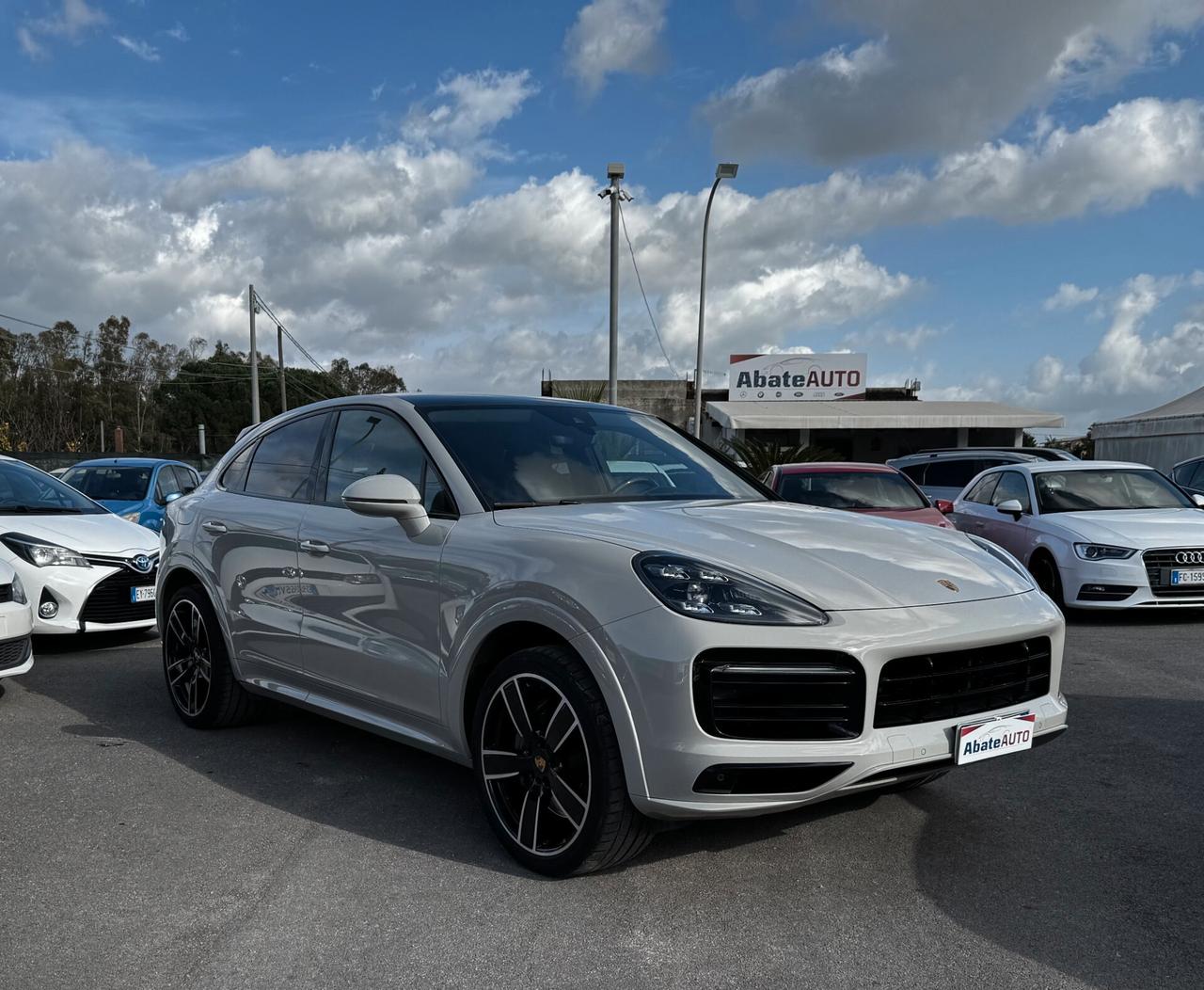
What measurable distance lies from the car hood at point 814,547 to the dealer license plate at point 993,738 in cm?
40

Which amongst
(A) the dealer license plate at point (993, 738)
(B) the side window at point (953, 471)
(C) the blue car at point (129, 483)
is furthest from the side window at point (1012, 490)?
(C) the blue car at point (129, 483)

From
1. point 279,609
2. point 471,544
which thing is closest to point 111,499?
point 279,609

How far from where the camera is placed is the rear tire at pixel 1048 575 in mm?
9812

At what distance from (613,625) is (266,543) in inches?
92.5

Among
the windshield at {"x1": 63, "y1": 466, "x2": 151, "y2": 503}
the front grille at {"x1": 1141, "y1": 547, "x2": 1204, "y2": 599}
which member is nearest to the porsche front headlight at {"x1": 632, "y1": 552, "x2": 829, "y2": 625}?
the front grille at {"x1": 1141, "y1": 547, "x2": 1204, "y2": 599}

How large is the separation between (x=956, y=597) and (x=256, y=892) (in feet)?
7.92

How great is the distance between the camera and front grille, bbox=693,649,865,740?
3.24 metres

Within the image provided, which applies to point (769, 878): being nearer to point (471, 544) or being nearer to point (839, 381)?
point (471, 544)

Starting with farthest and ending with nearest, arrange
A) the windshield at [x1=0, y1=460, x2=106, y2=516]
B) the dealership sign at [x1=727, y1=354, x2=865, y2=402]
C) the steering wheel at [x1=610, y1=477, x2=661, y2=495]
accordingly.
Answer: the dealership sign at [x1=727, y1=354, x2=865, y2=402] < the windshield at [x1=0, y1=460, x2=106, y2=516] < the steering wheel at [x1=610, y1=477, x2=661, y2=495]

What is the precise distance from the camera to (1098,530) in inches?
379

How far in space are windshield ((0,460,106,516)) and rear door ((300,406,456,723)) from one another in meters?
4.72

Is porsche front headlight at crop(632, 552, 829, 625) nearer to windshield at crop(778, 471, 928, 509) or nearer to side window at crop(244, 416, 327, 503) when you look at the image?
side window at crop(244, 416, 327, 503)

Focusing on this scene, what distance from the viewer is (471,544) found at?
393 cm

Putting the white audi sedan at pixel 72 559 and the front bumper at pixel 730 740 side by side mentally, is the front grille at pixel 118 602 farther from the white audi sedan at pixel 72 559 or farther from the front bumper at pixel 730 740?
the front bumper at pixel 730 740
